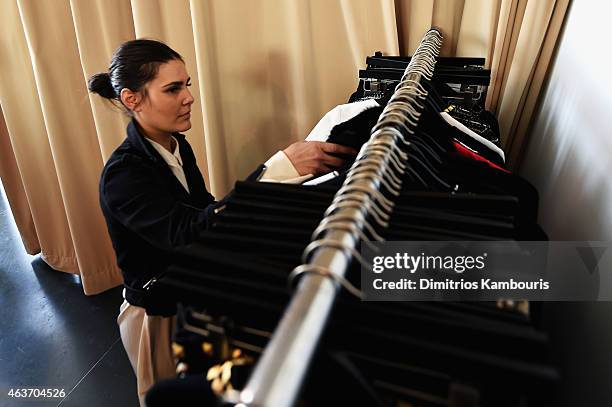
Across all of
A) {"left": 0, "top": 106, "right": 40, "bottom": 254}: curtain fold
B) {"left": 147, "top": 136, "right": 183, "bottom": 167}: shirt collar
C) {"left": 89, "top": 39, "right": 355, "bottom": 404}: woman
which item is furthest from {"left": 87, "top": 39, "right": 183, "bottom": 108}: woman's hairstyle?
{"left": 0, "top": 106, "right": 40, "bottom": 254}: curtain fold

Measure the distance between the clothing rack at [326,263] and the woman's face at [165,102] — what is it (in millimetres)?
605

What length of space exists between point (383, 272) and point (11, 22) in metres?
1.87

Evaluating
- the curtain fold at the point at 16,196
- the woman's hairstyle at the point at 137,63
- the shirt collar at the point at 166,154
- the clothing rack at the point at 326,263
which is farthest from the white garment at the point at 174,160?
the curtain fold at the point at 16,196

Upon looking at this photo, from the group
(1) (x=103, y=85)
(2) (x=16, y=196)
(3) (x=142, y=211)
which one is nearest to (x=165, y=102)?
(1) (x=103, y=85)

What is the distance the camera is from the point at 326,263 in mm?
381

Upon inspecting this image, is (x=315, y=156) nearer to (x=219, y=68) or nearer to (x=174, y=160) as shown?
(x=174, y=160)

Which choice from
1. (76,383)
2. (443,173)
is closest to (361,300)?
(443,173)

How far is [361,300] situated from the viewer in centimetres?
42

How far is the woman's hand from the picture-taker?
2.96 ft

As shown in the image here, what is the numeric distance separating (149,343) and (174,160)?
0.46m

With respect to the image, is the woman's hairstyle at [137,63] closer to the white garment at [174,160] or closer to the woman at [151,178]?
the woman at [151,178]

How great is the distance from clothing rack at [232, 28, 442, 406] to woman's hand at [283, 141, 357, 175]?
0.77ft

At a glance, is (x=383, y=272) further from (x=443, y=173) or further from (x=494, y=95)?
(x=494, y=95)

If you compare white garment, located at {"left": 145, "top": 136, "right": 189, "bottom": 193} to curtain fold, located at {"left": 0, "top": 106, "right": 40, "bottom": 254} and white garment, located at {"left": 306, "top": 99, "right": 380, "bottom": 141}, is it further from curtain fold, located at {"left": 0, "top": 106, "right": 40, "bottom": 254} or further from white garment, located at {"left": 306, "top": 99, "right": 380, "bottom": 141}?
curtain fold, located at {"left": 0, "top": 106, "right": 40, "bottom": 254}
